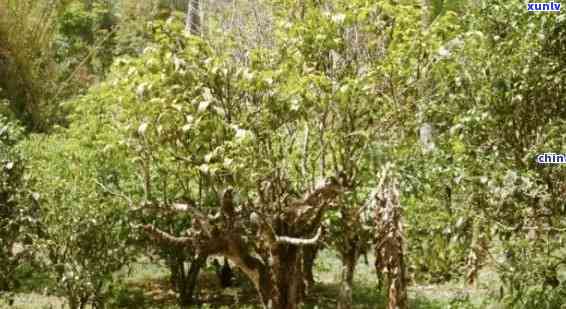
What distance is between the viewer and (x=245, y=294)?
32.2ft

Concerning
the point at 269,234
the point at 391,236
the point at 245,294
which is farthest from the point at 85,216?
the point at 391,236

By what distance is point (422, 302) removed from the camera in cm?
902

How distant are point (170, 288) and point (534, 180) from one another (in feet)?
21.5

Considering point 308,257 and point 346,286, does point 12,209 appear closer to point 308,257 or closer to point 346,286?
point 346,286

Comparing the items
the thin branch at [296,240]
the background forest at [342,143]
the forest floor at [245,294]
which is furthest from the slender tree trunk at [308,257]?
the thin branch at [296,240]

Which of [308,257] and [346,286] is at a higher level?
[308,257]

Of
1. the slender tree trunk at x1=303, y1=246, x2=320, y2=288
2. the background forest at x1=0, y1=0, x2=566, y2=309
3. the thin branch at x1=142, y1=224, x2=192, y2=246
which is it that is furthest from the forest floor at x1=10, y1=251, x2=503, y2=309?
the thin branch at x1=142, y1=224, x2=192, y2=246

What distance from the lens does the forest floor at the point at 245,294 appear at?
9.05m

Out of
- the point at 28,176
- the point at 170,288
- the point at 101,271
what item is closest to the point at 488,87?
the point at 28,176

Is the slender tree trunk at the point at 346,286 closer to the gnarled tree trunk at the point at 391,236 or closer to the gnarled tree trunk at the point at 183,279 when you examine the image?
the gnarled tree trunk at the point at 391,236

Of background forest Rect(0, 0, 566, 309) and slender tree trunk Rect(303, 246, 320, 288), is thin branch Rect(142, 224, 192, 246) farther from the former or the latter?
slender tree trunk Rect(303, 246, 320, 288)

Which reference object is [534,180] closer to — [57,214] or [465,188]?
[465,188]

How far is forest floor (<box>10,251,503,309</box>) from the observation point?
9.05 m

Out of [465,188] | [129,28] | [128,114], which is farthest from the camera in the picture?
[129,28]
